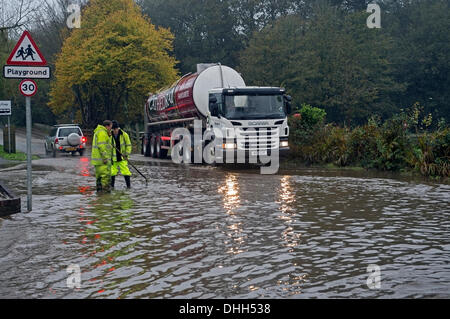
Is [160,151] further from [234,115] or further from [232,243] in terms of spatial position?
[232,243]

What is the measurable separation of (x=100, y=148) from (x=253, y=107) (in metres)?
8.63

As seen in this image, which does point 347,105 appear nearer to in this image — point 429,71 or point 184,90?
point 429,71

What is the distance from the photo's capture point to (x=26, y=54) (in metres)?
12.2

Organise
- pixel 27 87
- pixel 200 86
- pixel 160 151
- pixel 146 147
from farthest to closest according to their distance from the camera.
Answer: pixel 146 147, pixel 160 151, pixel 200 86, pixel 27 87

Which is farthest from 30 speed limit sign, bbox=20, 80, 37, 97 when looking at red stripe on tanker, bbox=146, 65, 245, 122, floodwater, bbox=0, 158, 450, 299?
red stripe on tanker, bbox=146, 65, 245, 122

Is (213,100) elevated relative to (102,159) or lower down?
elevated

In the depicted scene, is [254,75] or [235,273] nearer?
[235,273]

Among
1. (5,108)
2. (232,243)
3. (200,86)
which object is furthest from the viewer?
(5,108)

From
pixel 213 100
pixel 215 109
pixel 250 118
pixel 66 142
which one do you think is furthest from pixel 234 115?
pixel 66 142

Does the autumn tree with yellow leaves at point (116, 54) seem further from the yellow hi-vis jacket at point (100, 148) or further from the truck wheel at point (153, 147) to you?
the yellow hi-vis jacket at point (100, 148)

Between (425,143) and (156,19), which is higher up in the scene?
(156,19)

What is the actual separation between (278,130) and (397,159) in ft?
14.0

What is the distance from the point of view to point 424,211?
1190 centimetres
